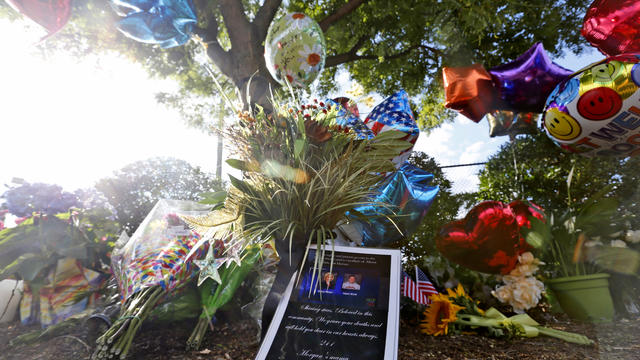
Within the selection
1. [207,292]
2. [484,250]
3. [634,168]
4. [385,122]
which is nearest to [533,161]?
[634,168]

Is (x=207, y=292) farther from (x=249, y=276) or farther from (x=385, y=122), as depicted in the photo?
(x=385, y=122)

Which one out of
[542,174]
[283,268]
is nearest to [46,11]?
[283,268]

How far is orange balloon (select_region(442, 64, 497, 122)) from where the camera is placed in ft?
9.09

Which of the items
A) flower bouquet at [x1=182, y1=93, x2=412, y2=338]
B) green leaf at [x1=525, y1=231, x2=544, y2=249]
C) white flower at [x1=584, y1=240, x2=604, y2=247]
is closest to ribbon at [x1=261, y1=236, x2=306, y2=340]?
flower bouquet at [x1=182, y1=93, x2=412, y2=338]

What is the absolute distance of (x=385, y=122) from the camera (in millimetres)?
2086

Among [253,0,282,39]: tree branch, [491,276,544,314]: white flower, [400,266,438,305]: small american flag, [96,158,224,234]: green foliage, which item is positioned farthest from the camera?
[253,0,282,39]: tree branch

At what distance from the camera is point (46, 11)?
8.29 ft

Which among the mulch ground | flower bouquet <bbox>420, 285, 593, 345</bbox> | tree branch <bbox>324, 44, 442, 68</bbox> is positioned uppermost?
tree branch <bbox>324, 44, 442, 68</bbox>

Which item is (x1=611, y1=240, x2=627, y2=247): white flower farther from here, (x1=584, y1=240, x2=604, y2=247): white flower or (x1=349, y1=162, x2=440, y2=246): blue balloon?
(x1=349, y1=162, x2=440, y2=246): blue balloon

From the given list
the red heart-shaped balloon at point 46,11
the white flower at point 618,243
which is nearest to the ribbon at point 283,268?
the white flower at point 618,243

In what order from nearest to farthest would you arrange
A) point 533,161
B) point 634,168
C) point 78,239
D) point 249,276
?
point 249,276
point 78,239
point 634,168
point 533,161

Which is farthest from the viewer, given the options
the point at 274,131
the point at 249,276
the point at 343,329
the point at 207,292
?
the point at 249,276

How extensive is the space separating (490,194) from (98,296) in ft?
14.3

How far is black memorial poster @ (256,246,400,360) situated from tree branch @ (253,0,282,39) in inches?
142
